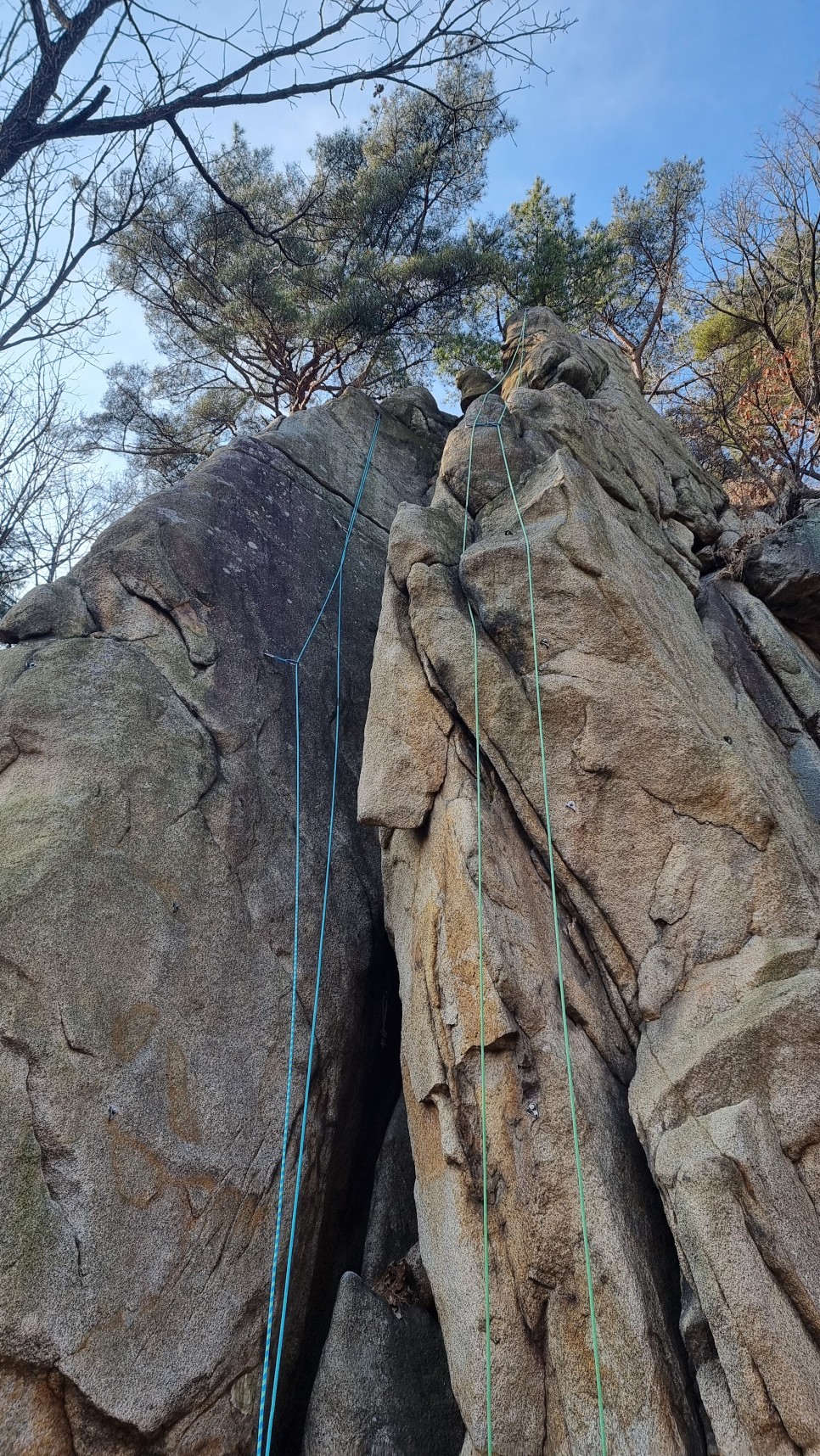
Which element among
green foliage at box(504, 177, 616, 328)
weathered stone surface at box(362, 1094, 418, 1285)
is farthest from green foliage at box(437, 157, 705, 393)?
weathered stone surface at box(362, 1094, 418, 1285)

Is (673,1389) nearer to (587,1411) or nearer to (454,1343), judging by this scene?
(587,1411)

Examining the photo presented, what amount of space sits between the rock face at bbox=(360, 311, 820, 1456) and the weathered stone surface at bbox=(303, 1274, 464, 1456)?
0.55 metres

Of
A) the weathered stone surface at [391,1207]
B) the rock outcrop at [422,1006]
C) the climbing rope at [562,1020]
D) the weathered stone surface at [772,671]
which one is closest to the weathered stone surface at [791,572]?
the weathered stone surface at [772,671]

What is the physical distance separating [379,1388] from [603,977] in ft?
8.65

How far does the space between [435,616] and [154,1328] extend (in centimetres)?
465

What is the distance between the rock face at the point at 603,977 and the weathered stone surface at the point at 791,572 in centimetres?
229

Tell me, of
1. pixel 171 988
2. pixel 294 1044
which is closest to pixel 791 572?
pixel 294 1044

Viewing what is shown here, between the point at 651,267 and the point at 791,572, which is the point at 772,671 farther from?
the point at 651,267

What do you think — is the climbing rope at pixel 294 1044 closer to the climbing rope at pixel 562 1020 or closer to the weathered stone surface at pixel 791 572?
the climbing rope at pixel 562 1020

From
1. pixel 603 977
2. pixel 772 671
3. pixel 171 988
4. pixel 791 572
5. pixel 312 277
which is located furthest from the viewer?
pixel 312 277

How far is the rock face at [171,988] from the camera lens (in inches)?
184

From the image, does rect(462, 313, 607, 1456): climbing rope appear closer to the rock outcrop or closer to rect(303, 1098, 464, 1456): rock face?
the rock outcrop

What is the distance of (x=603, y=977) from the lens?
5.54 m

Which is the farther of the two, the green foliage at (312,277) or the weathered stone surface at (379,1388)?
the green foliage at (312,277)
